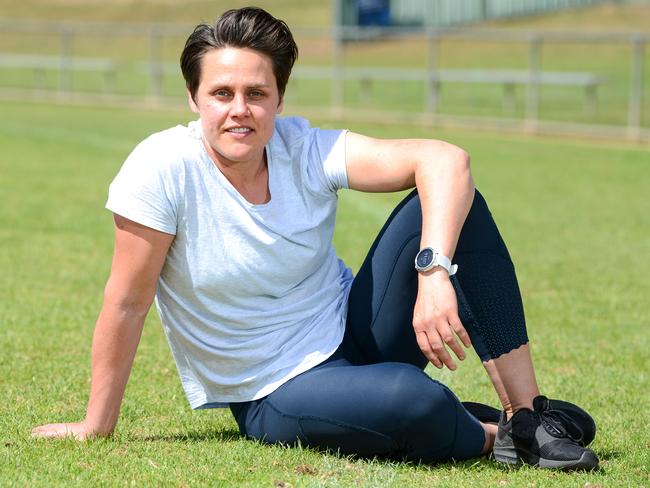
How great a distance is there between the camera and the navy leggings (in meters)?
3.80

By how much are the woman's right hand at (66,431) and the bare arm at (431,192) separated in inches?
43.4

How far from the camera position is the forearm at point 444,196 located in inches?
150

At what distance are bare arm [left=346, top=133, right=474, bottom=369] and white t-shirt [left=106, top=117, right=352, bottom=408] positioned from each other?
81mm

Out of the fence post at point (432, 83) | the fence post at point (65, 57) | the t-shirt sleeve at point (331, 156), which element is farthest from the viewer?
the fence post at point (65, 57)

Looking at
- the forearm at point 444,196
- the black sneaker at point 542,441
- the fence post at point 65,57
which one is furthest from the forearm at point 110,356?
the fence post at point 65,57

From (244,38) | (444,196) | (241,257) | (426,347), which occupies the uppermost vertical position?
(244,38)

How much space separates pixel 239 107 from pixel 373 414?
99cm

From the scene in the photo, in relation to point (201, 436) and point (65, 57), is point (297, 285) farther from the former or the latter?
point (65, 57)

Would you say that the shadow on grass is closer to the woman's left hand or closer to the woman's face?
the woman's left hand

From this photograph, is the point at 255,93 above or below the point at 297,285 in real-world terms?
above

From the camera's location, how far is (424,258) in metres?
3.78

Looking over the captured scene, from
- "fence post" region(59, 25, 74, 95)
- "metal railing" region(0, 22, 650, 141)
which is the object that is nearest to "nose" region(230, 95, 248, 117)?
"metal railing" region(0, 22, 650, 141)

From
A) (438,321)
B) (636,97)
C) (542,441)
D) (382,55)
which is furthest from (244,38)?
(382,55)

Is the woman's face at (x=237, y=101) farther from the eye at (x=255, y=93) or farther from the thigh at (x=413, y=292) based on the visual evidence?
the thigh at (x=413, y=292)
